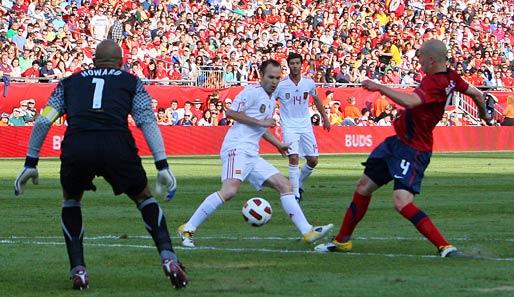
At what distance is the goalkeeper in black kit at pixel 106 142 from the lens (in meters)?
8.44

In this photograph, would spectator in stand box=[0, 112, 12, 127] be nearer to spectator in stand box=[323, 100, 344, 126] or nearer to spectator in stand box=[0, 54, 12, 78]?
spectator in stand box=[0, 54, 12, 78]

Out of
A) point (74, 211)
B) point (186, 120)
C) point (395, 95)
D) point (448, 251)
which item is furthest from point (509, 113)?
point (74, 211)

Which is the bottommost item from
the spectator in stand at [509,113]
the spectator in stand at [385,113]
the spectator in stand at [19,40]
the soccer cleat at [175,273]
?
the spectator in stand at [509,113]

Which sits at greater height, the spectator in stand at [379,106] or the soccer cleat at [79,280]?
the soccer cleat at [79,280]

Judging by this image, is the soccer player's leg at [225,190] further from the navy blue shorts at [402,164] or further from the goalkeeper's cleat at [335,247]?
the navy blue shorts at [402,164]

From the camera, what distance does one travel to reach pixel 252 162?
11.9 metres

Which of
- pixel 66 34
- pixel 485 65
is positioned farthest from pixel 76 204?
pixel 485 65

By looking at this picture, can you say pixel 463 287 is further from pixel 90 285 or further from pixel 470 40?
pixel 470 40

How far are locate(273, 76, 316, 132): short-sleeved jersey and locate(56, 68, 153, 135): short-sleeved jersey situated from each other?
1007cm

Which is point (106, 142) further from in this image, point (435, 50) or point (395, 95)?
point (435, 50)

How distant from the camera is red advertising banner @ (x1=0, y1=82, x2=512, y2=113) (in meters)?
31.6

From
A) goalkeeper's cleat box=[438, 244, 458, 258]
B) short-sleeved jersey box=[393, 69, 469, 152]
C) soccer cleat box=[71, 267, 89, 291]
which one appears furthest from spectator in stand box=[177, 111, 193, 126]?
soccer cleat box=[71, 267, 89, 291]

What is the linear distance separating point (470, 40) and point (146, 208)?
39553 mm

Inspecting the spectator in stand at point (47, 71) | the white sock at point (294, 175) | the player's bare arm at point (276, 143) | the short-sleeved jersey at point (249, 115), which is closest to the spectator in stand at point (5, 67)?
the spectator in stand at point (47, 71)
